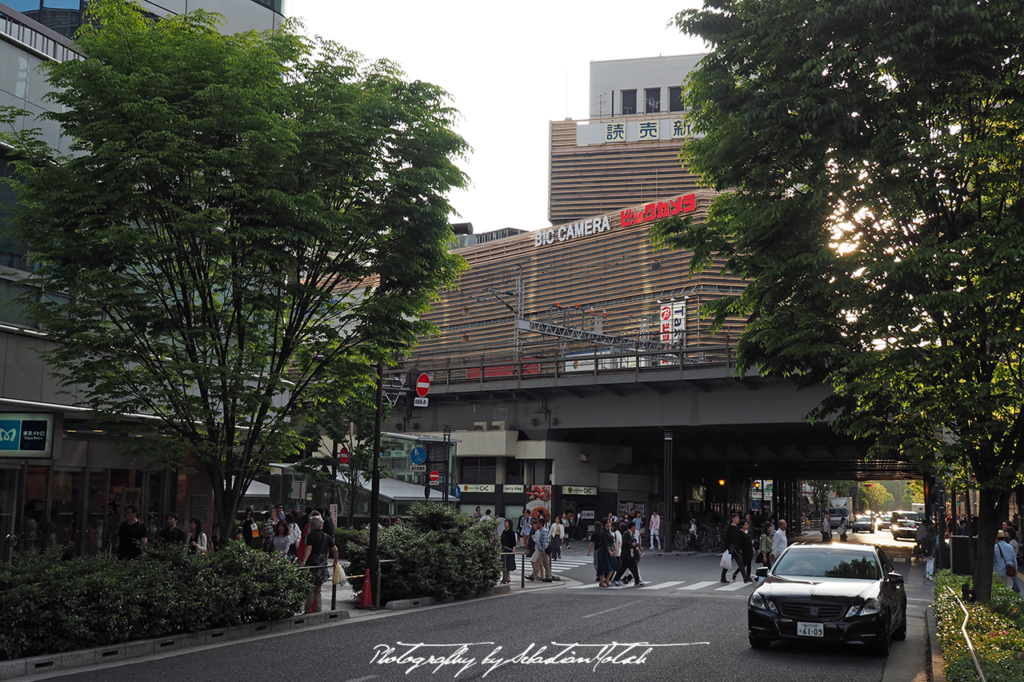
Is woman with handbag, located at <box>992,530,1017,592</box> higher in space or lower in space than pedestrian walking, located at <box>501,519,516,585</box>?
higher

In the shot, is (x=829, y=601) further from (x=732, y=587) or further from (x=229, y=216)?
(x=732, y=587)

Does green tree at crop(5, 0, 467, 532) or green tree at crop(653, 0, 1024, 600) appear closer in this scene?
green tree at crop(653, 0, 1024, 600)

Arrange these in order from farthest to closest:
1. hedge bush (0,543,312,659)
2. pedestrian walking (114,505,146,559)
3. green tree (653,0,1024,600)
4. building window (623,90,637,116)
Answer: building window (623,90,637,116) → pedestrian walking (114,505,146,559) → hedge bush (0,543,312,659) → green tree (653,0,1024,600)

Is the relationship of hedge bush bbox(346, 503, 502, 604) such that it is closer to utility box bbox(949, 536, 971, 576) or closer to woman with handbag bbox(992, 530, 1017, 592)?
utility box bbox(949, 536, 971, 576)

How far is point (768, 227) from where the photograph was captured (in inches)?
410

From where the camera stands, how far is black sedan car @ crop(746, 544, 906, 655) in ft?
38.4

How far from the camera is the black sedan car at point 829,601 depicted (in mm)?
11719

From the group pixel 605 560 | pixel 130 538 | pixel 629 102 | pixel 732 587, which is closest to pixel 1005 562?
pixel 732 587

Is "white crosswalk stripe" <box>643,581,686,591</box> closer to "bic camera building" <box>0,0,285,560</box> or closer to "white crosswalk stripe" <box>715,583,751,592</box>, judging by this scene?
"white crosswalk stripe" <box>715,583,751,592</box>

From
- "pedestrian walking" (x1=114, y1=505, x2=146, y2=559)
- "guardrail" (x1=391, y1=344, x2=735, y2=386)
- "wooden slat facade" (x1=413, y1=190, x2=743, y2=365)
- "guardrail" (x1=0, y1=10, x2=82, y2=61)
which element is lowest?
"pedestrian walking" (x1=114, y1=505, x2=146, y2=559)

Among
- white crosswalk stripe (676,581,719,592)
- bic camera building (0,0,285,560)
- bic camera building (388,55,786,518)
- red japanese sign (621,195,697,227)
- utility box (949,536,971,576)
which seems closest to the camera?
bic camera building (0,0,285,560)

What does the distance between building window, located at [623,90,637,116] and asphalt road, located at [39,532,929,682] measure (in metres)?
91.4

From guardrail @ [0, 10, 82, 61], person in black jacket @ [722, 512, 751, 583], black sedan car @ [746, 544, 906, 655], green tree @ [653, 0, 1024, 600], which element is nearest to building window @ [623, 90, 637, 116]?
person in black jacket @ [722, 512, 751, 583]

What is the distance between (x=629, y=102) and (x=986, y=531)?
96.7m
